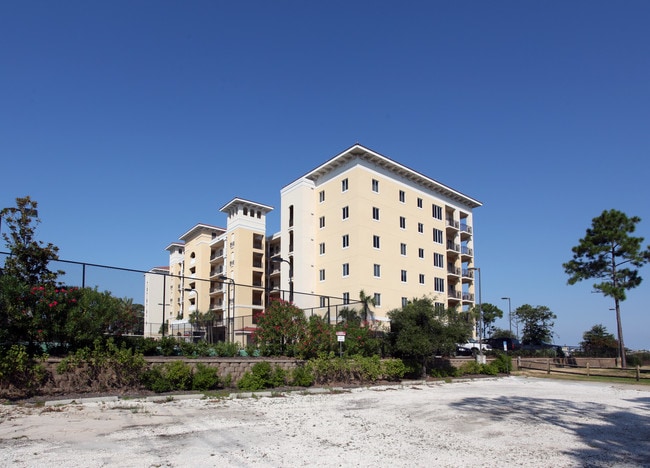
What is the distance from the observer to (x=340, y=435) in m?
10.4

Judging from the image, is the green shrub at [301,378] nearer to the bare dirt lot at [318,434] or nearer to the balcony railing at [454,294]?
the bare dirt lot at [318,434]

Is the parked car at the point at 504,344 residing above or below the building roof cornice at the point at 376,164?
below

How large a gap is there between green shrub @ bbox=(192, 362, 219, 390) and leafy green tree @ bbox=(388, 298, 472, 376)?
12.2 m

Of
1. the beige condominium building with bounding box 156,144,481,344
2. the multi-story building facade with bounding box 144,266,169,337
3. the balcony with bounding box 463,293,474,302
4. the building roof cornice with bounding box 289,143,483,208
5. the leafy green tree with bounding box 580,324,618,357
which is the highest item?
the building roof cornice with bounding box 289,143,483,208

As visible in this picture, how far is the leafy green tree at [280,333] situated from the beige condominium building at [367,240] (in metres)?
18.9

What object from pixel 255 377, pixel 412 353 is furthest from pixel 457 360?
pixel 255 377

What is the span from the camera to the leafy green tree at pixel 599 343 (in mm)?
54719

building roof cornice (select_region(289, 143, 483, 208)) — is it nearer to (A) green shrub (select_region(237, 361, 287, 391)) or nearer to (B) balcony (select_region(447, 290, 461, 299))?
(B) balcony (select_region(447, 290, 461, 299))

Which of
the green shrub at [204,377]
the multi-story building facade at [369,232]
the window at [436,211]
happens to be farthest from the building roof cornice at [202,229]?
the green shrub at [204,377]

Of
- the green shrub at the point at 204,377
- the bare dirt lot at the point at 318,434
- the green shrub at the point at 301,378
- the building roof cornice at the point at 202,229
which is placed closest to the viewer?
the bare dirt lot at the point at 318,434

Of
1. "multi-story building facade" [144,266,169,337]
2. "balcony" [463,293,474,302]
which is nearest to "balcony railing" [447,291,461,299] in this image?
"balcony" [463,293,474,302]

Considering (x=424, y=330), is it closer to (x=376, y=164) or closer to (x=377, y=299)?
(x=377, y=299)

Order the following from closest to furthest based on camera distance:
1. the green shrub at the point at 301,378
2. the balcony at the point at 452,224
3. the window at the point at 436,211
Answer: the green shrub at the point at 301,378 < the window at the point at 436,211 < the balcony at the point at 452,224

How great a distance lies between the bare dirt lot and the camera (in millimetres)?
8219
